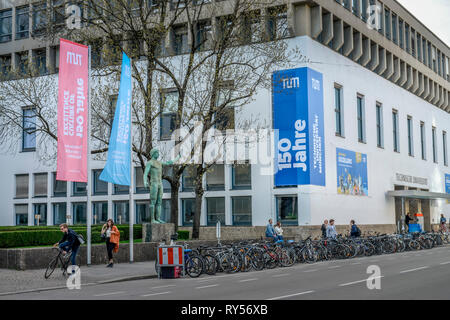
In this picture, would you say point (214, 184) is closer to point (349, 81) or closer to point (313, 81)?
point (313, 81)

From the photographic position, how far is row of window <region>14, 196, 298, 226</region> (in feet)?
120

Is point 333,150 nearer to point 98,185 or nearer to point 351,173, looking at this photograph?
point 351,173

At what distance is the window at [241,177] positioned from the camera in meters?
37.8

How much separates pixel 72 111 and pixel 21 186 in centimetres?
2622

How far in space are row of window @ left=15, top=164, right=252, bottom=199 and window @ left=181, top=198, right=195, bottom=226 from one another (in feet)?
2.52

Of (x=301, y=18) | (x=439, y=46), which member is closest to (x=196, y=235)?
(x=301, y=18)

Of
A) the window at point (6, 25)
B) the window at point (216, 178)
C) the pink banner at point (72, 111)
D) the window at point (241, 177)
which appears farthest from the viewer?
the window at point (6, 25)

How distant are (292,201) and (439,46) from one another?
3402 centimetres

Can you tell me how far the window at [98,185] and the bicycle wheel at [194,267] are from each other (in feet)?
79.7

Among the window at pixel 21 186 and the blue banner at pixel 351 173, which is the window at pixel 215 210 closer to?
the blue banner at pixel 351 173

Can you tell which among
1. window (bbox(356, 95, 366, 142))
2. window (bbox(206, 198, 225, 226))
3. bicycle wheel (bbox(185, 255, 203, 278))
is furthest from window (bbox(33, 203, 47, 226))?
bicycle wheel (bbox(185, 255, 203, 278))

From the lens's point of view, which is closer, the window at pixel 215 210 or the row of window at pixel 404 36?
the window at pixel 215 210

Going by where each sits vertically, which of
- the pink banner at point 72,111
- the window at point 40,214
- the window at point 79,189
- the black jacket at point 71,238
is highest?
the pink banner at point 72,111

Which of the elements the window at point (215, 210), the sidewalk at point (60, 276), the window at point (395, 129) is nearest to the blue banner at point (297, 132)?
the window at point (215, 210)
